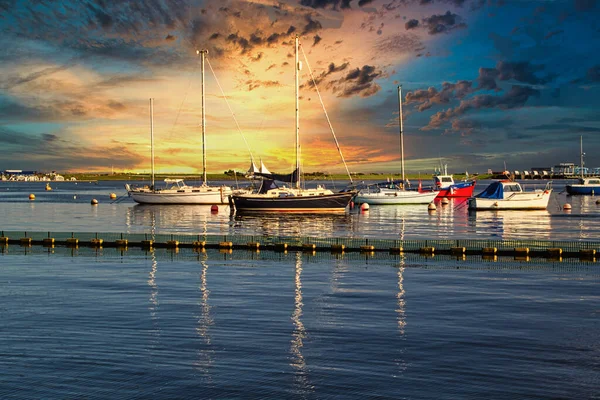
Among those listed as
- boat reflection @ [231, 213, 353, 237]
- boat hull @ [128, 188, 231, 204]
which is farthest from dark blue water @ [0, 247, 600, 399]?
boat hull @ [128, 188, 231, 204]

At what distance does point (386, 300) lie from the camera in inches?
955

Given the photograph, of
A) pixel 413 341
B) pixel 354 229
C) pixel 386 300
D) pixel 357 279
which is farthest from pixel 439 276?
pixel 354 229

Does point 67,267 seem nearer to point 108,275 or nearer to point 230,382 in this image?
point 108,275

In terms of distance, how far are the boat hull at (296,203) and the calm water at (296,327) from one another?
1793 inches

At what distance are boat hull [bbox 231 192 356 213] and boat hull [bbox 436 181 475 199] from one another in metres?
40.1

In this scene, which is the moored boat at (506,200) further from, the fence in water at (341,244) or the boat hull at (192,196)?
the fence in water at (341,244)

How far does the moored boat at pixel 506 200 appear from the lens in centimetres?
8969

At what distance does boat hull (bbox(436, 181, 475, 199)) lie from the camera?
399 ft

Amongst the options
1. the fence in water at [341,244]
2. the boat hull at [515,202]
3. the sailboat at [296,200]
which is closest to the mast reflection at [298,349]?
the fence in water at [341,244]

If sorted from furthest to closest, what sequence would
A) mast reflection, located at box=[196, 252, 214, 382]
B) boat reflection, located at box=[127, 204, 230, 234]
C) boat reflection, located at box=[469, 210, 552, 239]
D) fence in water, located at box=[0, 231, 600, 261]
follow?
boat reflection, located at box=[127, 204, 230, 234] < boat reflection, located at box=[469, 210, 552, 239] < fence in water, located at box=[0, 231, 600, 261] < mast reflection, located at box=[196, 252, 214, 382]

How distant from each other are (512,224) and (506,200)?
25.4 m

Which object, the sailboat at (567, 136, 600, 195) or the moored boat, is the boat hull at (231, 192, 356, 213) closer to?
the moored boat

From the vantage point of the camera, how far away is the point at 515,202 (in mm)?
91625

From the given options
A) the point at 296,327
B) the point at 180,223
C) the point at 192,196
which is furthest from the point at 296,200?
the point at 296,327
